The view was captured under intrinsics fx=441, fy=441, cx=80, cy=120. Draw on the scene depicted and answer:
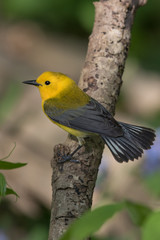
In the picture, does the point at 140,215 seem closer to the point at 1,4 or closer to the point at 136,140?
the point at 136,140

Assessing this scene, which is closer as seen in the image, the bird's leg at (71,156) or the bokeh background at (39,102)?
the bird's leg at (71,156)

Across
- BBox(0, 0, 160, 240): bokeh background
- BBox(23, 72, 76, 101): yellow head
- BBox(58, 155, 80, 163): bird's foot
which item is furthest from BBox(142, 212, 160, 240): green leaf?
BBox(23, 72, 76, 101): yellow head

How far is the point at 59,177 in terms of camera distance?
7.98 ft

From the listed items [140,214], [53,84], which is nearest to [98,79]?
[53,84]

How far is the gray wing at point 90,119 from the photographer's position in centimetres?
320

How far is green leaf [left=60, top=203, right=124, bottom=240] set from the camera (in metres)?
1.05

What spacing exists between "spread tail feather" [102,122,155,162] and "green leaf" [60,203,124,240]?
6.18 ft

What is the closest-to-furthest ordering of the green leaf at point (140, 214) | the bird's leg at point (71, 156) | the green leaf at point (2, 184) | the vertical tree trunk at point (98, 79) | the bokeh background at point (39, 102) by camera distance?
the green leaf at point (140, 214) < the green leaf at point (2, 184) < the vertical tree trunk at point (98, 79) < the bird's leg at point (71, 156) < the bokeh background at point (39, 102)

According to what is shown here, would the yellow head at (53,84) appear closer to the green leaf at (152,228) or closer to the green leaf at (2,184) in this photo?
the green leaf at (2,184)

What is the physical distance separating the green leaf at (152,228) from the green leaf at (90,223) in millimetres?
91

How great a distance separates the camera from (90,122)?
3.39 m

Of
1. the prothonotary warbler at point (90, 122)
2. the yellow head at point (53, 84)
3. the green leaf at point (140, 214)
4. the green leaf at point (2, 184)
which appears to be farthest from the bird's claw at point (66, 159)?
the yellow head at point (53, 84)

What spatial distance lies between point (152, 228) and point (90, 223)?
0.15 m

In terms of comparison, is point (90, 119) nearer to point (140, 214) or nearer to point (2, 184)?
point (2, 184)
